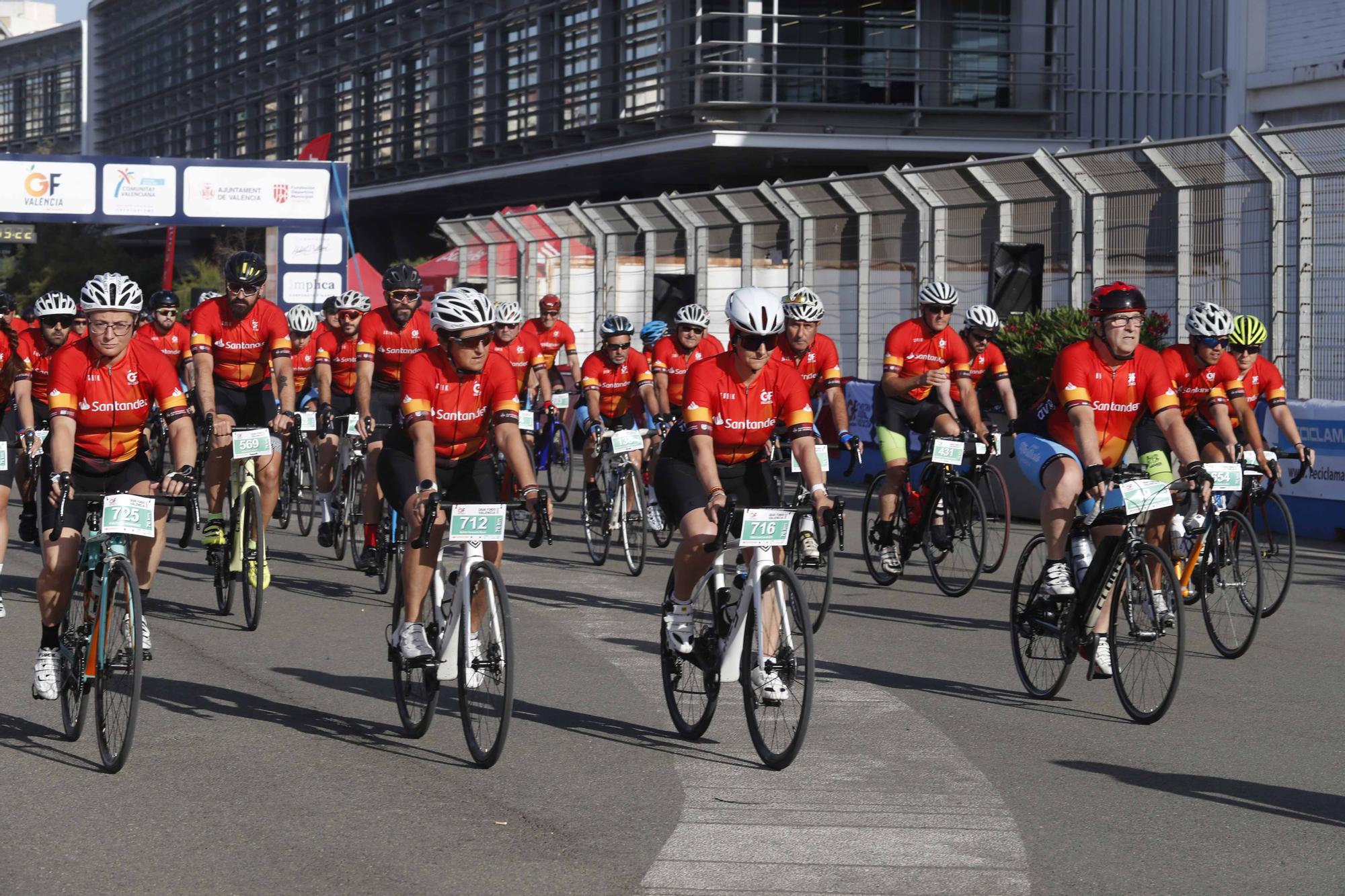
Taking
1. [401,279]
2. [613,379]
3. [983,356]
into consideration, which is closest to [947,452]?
[983,356]

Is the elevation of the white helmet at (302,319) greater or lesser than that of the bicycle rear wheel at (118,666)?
greater

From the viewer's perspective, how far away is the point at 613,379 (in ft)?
48.6

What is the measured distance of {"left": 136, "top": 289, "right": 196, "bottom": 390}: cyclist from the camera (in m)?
14.0

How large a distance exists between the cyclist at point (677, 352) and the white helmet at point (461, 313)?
5.93 metres

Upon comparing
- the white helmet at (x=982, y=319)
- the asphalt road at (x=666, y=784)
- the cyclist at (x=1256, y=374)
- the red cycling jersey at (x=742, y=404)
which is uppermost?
the white helmet at (x=982, y=319)

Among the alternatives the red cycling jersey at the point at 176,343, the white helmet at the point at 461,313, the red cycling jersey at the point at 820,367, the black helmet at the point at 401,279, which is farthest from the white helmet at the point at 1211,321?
the red cycling jersey at the point at 176,343

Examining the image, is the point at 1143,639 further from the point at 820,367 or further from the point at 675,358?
the point at 675,358

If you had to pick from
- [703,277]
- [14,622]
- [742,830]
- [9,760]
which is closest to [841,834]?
[742,830]

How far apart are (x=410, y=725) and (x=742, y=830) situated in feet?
6.30

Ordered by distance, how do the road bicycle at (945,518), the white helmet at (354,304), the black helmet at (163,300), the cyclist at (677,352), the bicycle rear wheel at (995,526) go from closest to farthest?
the road bicycle at (945,518) < the bicycle rear wheel at (995,526) < the cyclist at (677,352) < the white helmet at (354,304) < the black helmet at (163,300)

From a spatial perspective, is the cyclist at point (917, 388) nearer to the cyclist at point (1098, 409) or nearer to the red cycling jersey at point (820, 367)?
the red cycling jersey at point (820, 367)

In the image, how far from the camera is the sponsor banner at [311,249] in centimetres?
2839

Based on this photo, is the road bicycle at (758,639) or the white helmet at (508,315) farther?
the white helmet at (508,315)

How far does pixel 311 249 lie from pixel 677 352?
51.6 feet
